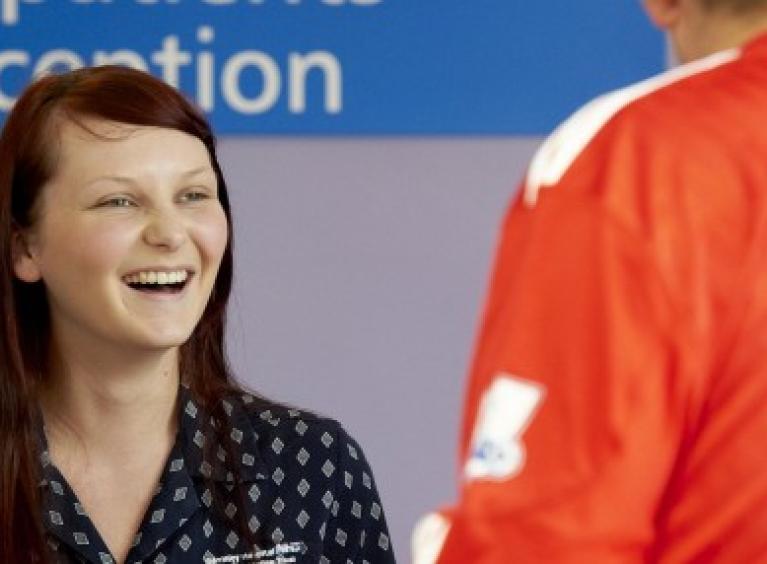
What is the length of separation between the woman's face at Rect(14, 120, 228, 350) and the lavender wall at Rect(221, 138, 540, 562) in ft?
2.56

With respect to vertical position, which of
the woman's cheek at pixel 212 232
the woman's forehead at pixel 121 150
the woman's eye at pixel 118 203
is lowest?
the woman's cheek at pixel 212 232

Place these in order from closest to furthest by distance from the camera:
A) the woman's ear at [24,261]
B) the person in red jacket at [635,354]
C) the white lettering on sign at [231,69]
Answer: the person in red jacket at [635,354] < the woman's ear at [24,261] < the white lettering on sign at [231,69]

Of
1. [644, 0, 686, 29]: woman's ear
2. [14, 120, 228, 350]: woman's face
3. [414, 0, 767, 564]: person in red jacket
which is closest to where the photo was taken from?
[414, 0, 767, 564]: person in red jacket

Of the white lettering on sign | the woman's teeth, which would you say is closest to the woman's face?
the woman's teeth

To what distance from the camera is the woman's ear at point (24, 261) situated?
2340mm

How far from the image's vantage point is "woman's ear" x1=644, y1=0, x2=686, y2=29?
1.16 m

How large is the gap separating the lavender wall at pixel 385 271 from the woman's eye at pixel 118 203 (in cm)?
82

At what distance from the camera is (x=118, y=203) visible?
227 centimetres

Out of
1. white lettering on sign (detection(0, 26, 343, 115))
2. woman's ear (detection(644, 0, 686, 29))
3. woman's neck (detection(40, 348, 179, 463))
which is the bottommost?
woman's neck (detection(40, 348, 179, 463))

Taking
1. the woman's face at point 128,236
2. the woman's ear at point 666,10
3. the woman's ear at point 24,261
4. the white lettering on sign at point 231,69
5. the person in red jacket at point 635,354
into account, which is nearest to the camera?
A: the person in red jacket at point 635,354

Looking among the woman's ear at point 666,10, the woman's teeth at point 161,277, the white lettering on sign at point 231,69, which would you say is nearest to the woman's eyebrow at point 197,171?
the woman's teeth at point 161,277

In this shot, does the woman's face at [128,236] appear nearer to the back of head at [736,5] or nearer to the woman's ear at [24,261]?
the woman's ear at [24,261]

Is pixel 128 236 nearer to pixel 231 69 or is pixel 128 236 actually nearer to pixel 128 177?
pixel 128 177

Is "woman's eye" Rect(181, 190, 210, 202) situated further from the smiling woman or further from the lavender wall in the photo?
the lavender wall
